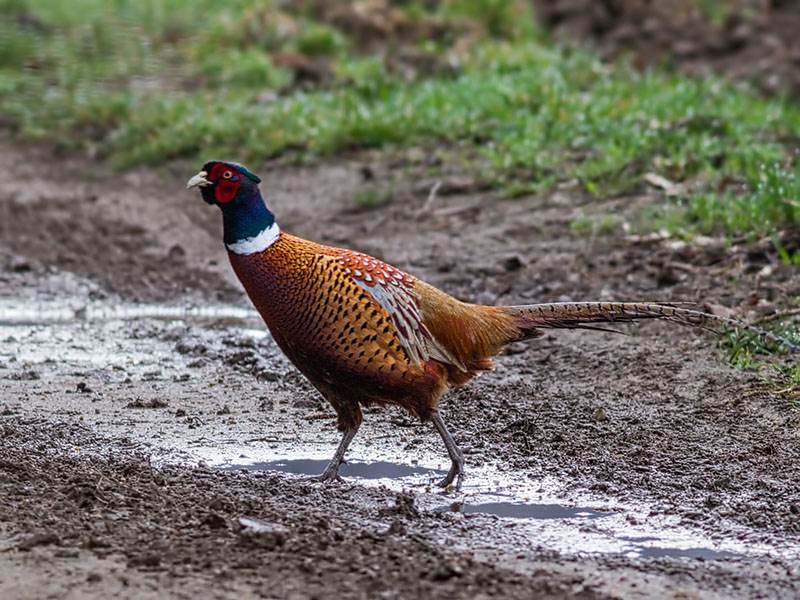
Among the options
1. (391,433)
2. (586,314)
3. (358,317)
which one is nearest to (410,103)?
(391,433)

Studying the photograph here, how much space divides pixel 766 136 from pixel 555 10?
5.09 m

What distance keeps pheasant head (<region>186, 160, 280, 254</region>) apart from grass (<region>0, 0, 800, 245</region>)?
3832mm

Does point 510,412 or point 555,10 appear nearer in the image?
point 510,412

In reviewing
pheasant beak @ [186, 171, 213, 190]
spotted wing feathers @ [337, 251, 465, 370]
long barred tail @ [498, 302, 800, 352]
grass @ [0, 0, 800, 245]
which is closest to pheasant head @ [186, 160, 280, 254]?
pheasant beak @ [186, 171, 213, 190]

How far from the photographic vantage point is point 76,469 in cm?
461

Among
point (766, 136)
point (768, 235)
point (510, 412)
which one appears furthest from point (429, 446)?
point (766, 136)

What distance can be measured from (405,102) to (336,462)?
20.4 feet

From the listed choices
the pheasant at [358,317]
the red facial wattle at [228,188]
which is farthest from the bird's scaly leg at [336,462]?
the red facial wattle at [228,188]

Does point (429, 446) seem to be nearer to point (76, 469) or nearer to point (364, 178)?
point (76, 469)

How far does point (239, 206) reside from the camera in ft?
15.4

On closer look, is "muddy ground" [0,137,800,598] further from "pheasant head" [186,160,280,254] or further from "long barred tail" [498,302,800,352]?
"pheasant head" [186,160,280,254]

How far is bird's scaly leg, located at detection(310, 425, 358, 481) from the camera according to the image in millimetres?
4801

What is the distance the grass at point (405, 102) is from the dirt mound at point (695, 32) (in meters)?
0.43

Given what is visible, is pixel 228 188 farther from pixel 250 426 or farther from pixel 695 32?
pixel 695 32
